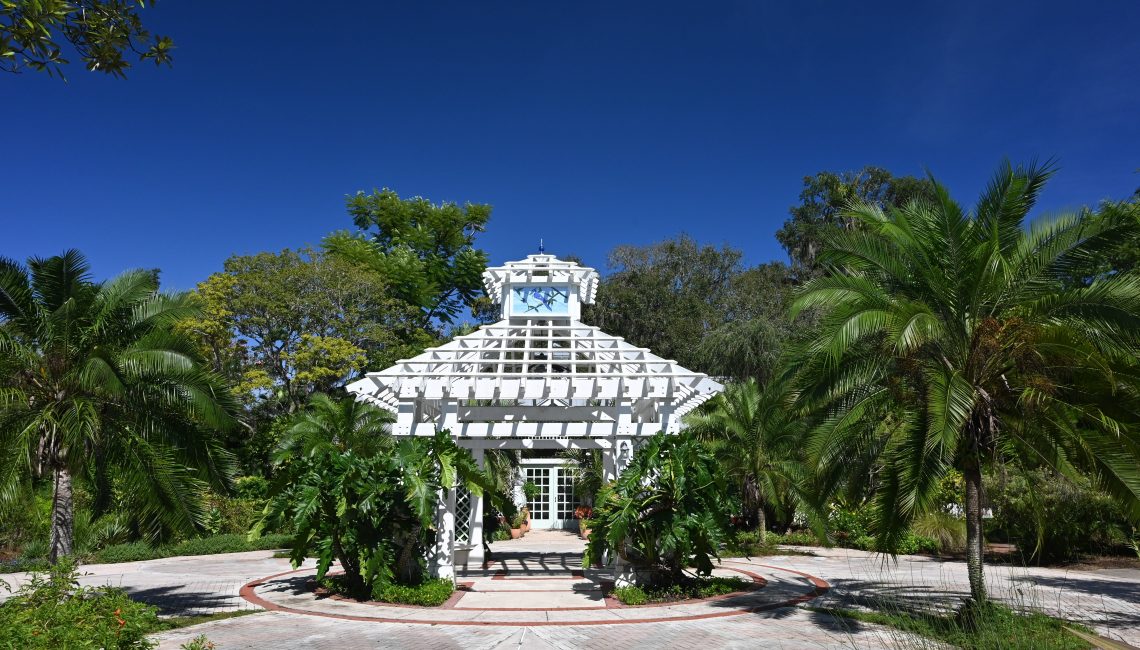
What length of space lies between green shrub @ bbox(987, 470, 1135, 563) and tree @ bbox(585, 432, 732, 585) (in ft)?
29.6

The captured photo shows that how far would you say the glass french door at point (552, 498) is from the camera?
2877cm

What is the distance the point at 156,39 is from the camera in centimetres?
609

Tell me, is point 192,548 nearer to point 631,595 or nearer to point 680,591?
point 631,595

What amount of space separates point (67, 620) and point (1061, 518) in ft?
64.4

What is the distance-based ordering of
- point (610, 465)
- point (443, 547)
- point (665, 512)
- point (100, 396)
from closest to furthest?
point (100, 396)
point (665, 512)
point (443, 547)
point (610, 465)

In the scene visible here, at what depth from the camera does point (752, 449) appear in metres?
20.6

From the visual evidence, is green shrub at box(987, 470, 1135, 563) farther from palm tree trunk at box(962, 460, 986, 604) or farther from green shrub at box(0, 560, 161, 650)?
green shrub at box(0, 560, 161, 650)

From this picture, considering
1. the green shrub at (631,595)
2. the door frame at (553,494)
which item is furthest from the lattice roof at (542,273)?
the door frame at (553,494)

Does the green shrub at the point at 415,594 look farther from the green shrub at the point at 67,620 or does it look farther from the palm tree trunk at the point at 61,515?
Result: the palm tree trunk at the point at 61,515

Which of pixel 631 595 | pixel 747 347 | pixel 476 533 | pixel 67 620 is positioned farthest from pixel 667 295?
pixel 67 620

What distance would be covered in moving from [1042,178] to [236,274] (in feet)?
89.7

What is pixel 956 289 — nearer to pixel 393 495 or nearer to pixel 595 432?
pixel 595 432

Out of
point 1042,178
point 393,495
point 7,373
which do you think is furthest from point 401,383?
point 1042,178

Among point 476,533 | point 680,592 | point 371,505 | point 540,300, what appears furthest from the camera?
A: point 540,300
